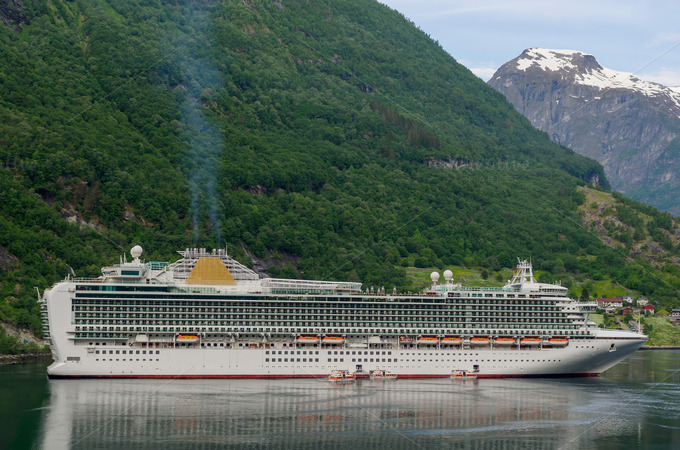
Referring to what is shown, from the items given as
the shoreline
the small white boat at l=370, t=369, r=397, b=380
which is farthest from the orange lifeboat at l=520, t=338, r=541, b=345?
the shoreline

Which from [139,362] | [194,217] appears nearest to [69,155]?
[194,217]

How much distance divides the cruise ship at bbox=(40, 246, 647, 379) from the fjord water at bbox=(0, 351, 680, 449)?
8.88 ft

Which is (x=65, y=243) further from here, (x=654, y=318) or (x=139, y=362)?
(x=654, y=318)

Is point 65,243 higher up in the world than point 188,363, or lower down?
higher up

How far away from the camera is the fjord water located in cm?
7150

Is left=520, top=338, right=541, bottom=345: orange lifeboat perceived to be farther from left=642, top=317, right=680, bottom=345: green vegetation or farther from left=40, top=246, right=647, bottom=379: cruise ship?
left=642, top=317, right=680, bottom=345: green vegetation

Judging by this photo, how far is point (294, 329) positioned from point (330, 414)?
22.8 m

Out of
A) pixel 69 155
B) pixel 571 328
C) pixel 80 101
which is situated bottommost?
pixel 571 328

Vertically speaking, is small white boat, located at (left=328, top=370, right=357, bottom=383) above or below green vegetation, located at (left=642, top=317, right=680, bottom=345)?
below

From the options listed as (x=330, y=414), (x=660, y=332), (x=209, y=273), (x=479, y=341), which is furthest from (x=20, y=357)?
(x=660, y=332)

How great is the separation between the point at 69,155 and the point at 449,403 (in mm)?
96588

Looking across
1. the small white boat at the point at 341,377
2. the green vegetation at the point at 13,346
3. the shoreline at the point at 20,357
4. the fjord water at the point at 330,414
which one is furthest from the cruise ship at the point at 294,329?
the green vegetation at the point at 13,346

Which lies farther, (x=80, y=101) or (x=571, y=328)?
(x=80, y=101)

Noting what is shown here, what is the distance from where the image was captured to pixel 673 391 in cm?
10256
